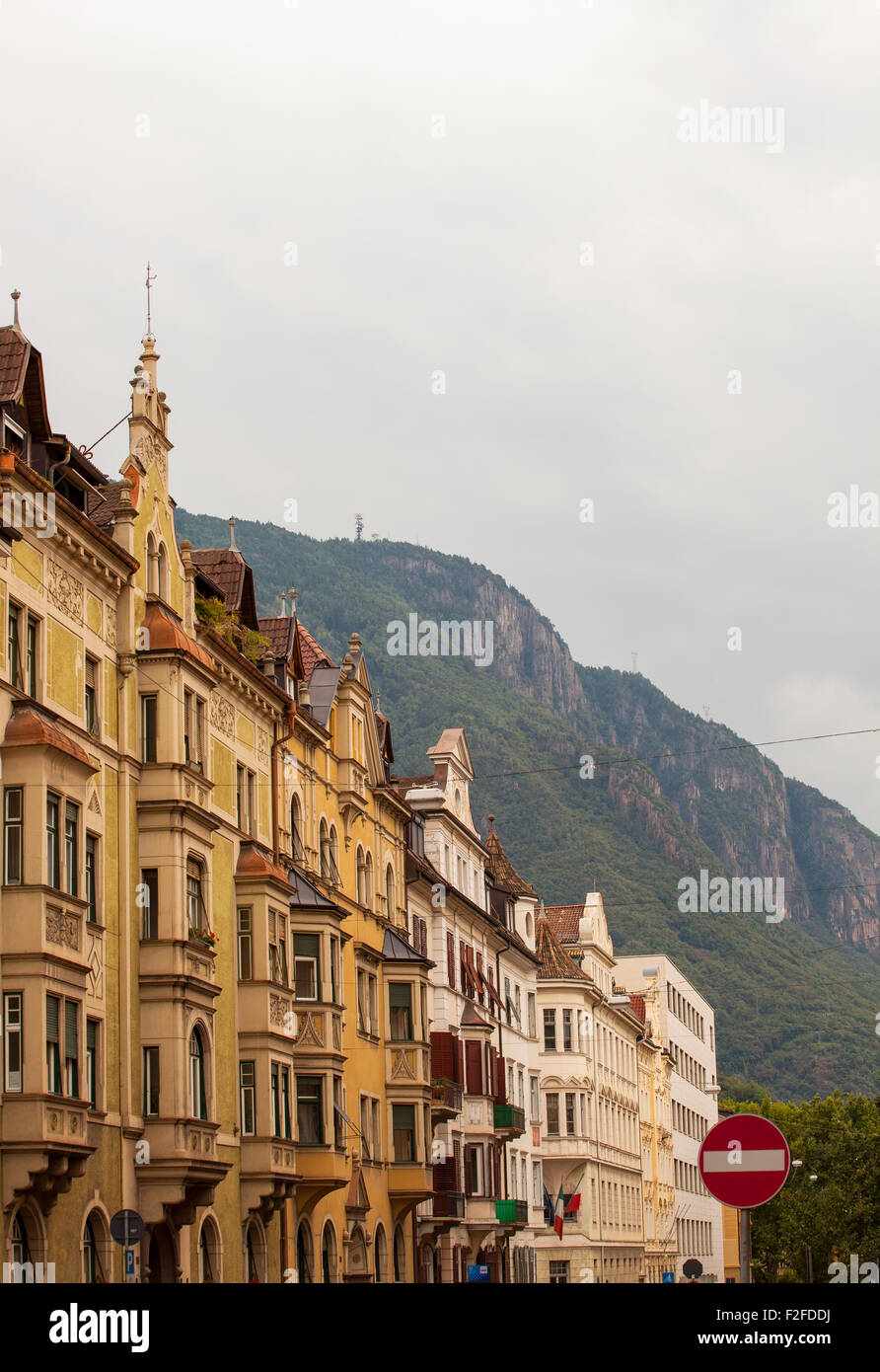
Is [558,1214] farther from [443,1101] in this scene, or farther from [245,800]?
[245,800]

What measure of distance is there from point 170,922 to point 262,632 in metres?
16.8

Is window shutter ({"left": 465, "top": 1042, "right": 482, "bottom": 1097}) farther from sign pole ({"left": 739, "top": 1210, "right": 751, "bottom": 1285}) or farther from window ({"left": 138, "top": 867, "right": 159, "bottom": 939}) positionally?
sign pole ({"left": 739, "top": 1210, "right": 751, "bottom": 1285})

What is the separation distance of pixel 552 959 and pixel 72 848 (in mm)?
59431

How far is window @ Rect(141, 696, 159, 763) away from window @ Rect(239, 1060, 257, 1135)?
8329 millimetres

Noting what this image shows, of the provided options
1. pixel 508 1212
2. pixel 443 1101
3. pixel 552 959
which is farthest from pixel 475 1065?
pixel 552 959

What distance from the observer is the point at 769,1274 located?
11475 centimetres

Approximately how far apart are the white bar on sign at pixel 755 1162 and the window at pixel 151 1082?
2281cm

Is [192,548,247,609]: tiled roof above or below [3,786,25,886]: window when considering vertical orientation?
above

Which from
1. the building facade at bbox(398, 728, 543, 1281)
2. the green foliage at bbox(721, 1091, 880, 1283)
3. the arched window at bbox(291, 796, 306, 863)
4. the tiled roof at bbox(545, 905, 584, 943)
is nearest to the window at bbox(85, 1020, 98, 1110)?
the arched window at bbox(291, 796, 306, 863)

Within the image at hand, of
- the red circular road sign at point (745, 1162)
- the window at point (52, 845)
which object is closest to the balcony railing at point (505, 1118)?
the window at point (52, 845)

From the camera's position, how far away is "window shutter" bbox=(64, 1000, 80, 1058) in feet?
96.0

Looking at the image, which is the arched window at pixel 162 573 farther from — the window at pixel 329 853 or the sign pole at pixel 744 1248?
the sign pole at pixel 744 1248

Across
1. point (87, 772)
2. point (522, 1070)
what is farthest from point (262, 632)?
point (522, 1070)
